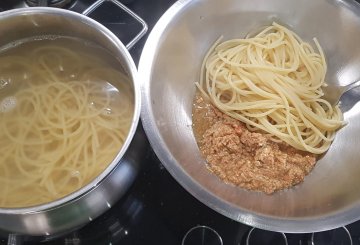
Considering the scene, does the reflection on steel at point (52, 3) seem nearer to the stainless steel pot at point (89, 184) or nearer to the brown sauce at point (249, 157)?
the stainless steel pot at point (89, 184)

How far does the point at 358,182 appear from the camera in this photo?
4.87 ft

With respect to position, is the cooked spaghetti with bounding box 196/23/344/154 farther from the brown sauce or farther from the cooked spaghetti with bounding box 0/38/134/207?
the cooked spaghetti with bounding box 0/38/134/207

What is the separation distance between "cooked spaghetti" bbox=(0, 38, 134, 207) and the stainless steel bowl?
0.16m

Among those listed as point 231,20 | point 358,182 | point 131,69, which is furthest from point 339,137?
point 131,69

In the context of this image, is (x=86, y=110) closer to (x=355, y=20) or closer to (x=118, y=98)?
(x=118, y=98)

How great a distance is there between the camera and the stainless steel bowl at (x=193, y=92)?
1.35 m

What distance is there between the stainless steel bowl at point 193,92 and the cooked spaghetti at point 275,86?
0.06m

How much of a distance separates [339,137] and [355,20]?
500 millimetres

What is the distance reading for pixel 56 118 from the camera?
1515mm

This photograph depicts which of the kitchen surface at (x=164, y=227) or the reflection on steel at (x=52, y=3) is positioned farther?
the reflection on steel at (x=52, y=3)

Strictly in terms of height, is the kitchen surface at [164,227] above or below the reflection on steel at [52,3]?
below

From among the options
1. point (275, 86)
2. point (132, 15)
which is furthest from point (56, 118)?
point (275, 86)

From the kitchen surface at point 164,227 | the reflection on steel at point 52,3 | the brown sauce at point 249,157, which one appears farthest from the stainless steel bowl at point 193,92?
the reflection on steel at point 52,3

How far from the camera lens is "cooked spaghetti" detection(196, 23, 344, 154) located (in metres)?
1.64
